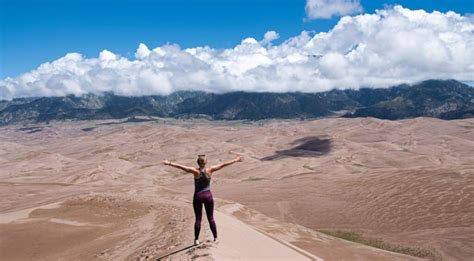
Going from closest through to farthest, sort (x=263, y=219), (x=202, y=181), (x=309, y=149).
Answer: (x=202, y=181) < (x=263, y=219) < (x=309, y=149)

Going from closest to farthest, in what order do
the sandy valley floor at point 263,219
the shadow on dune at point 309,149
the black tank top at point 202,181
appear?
1. the black tank top at point 202,181
2. the sandy valley floor at point 263,219
3. the shadow on dune at point 309,149

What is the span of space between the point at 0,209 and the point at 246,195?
28.8 m

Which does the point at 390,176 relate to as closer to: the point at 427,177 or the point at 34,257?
the point at 427,177

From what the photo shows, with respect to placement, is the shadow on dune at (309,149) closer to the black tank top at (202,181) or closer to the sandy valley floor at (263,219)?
the sandy valley floor at (263,219)

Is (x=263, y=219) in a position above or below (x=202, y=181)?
below

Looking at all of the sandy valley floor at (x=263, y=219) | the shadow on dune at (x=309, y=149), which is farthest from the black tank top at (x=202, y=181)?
the shadow on dune at (x=309, y=149)

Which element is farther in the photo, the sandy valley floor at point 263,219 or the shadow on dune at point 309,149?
the shadow on dune at point 309,149

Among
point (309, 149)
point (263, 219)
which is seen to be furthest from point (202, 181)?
point (309, 149)

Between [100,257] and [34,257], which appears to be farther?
[34,257]

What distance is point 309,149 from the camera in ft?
577

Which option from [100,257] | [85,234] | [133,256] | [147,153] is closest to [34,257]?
[85,234]

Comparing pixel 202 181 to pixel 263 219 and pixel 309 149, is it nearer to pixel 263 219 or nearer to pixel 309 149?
pixel 263 219

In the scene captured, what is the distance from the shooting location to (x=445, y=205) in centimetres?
4016

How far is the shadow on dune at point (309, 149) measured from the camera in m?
156
